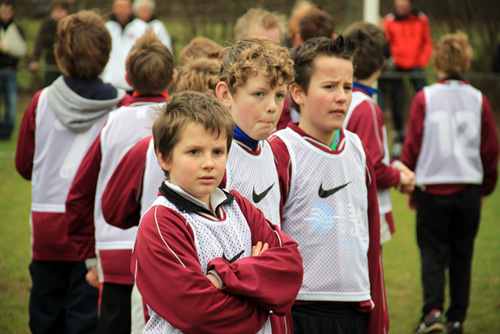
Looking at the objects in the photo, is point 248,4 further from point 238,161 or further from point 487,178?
point 238,161

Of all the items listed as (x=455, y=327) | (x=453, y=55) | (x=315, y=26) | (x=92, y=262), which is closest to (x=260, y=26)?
(x=315, y=26)

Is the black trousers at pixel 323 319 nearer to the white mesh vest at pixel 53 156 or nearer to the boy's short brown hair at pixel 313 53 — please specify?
the boy's short brown hair at pixel 313 53

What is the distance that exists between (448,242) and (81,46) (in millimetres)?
2987

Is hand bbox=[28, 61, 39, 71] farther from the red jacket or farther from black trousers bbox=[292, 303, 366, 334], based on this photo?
black trousers bbox=[292, 303, 366, 334]

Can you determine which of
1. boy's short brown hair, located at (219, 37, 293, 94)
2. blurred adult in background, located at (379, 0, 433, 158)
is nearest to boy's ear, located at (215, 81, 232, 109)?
boy's short brown hair, located at (219, 37, 293, 94)

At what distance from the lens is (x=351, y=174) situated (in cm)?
284

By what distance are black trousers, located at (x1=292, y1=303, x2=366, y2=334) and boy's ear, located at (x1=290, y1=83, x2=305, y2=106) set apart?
0.89 m

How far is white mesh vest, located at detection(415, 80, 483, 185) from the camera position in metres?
4.86

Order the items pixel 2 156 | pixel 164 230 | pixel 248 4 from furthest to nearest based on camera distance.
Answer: pixel 248 4, pixel 2 156, pixel 164 230

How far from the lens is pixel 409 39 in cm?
1065

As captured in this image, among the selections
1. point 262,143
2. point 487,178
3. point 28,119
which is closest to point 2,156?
point 28,119

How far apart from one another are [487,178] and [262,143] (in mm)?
2780

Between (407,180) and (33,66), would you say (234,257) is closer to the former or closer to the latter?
(407,180)

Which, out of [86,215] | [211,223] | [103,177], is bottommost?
[86,215]
